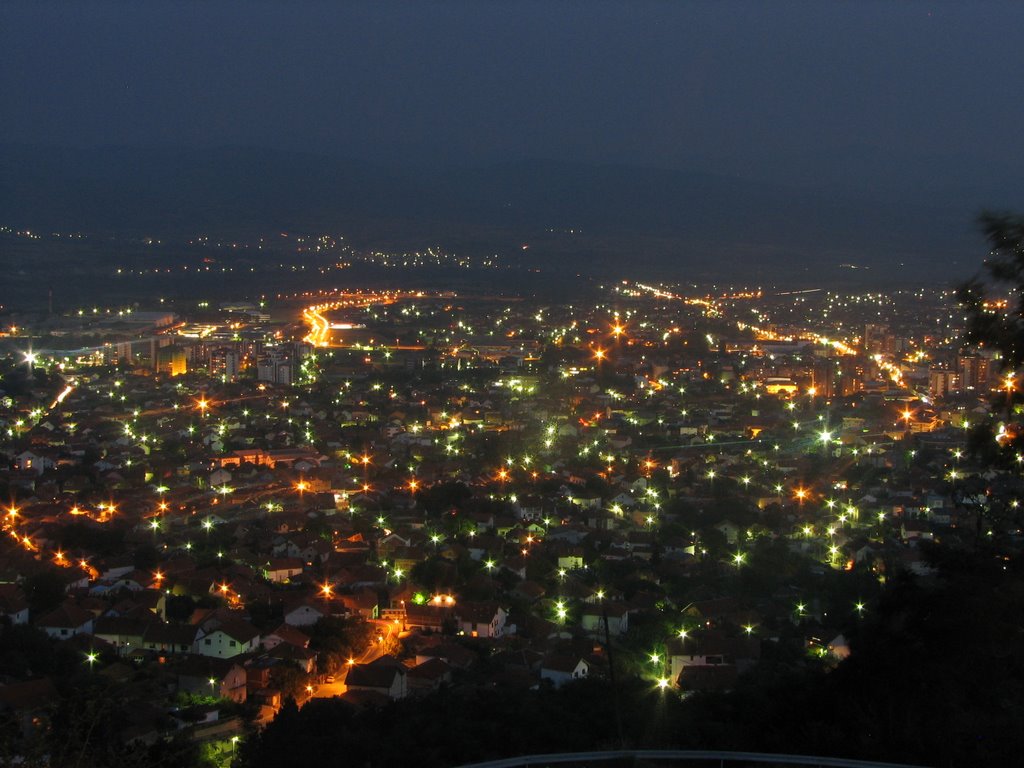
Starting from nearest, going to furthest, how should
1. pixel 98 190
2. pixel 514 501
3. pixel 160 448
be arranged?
pixel 514 501 → pixel 160 448 → pixel 98 190

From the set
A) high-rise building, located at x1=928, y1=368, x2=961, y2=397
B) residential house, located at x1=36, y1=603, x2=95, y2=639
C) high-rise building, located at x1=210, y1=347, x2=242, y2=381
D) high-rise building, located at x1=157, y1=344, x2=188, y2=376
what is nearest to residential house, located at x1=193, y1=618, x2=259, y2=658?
residential house, located at x1=36, y1=603, x2=95, y2=639

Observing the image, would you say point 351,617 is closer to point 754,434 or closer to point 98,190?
point 754,434

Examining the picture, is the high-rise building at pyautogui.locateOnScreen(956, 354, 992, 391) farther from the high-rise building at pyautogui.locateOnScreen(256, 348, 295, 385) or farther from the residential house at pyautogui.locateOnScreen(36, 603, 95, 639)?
the residential house at pyautogui.locateOnScreen(36, 603, 95, 639)

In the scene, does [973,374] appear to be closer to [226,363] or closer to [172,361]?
[226,363]

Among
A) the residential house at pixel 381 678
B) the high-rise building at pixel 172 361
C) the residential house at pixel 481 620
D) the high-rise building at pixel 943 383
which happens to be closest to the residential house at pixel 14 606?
the residential house at pixel 381 678

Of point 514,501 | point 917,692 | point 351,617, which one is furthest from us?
point 514,501

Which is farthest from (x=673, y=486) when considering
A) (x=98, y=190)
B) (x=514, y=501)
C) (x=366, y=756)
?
(x=98, y=190)

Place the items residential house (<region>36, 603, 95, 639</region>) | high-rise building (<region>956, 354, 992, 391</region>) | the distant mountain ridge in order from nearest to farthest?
1. residential house (<region>36, 603, 95, 639</region>)
2. high-rise building (<region>956, 354, 992, 391</region>)
3. the distant mountain ridge

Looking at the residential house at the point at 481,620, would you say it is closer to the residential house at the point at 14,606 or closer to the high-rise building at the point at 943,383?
the residential house at the point at 14,606
